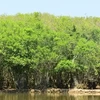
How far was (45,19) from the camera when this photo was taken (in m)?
74.8

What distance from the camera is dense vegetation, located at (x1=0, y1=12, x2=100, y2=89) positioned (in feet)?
153

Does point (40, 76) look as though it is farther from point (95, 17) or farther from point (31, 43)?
point (95, 17)

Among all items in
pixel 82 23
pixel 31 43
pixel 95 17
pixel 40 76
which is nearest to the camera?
pixel 31 43

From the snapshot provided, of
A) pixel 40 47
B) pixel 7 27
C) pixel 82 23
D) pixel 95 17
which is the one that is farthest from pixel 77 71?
pixel 95 17

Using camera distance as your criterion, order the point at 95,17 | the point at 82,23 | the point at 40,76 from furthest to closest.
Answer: the point at 95,17, the point at 82,23, the point at 40,76

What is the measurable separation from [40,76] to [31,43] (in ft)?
18.4

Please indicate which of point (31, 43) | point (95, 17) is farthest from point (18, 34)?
point (95, 17)

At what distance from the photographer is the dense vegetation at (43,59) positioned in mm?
46562

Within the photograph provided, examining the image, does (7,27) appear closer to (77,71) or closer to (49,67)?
(49,67)

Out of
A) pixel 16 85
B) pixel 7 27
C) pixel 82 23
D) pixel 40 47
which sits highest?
pixel 82 23

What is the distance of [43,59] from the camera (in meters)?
46.7

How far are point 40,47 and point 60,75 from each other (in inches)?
259

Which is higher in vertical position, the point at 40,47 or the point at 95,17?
the point at 95,17

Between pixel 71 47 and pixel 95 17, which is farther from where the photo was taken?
pixel 95 17
